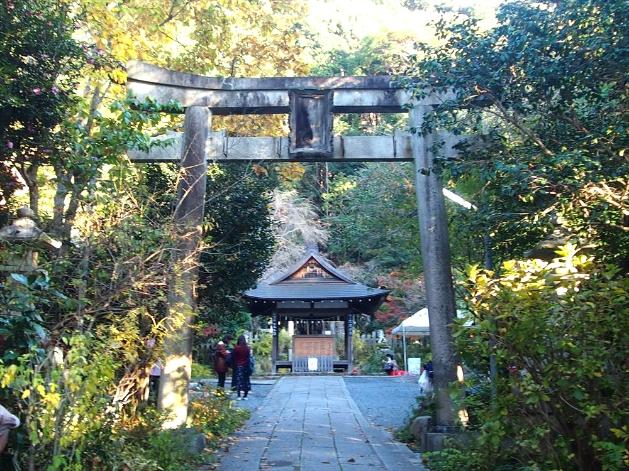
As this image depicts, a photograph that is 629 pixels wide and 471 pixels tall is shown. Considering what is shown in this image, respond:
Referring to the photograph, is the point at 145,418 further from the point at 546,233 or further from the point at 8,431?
the point at 546,233

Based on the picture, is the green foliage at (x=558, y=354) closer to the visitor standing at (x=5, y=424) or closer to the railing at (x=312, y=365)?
the visitor standing at (x=5, y=424)

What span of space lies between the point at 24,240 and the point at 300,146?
14.1 ft

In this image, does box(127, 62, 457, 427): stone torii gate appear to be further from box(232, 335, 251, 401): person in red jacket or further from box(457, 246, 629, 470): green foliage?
box(232, 335, 251, 401): person in red jacket

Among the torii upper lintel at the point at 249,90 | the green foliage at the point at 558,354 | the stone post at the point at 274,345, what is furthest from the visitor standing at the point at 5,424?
the stone post at the point at 274,345

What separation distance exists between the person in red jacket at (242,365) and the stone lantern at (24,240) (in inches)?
402

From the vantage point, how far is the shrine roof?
3169 cm

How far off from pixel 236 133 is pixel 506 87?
27.5ft

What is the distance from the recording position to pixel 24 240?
7.15m

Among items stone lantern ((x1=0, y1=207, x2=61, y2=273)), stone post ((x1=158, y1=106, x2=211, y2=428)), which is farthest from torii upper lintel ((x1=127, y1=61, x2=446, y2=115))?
stone lantern ((x1=0, y1=207, x2=61, y2=273))

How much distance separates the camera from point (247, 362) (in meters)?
17.5

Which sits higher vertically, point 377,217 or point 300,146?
point 377,217

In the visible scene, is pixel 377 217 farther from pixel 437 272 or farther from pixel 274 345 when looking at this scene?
pixel 274 345

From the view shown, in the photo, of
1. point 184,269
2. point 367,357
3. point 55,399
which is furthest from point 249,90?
point 367,357

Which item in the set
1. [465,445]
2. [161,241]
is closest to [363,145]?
[161,241]
